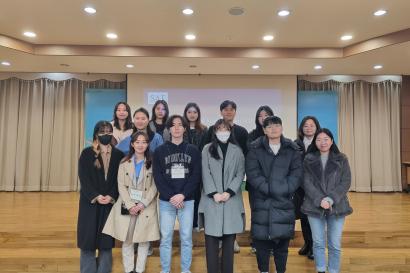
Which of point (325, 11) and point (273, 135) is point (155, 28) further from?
point (273, 135)

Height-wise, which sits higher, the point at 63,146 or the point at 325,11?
the point at 325,11

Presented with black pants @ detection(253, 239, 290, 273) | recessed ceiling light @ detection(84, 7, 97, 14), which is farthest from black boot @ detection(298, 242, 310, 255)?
recessed ceiling light @ detection(84, 7, 97, 14)

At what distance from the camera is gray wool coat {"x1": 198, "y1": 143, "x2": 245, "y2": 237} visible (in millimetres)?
2338

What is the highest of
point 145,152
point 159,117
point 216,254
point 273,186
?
point 159,117

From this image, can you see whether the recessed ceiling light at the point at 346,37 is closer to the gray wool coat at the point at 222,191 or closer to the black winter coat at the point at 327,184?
the black winter coat at the point at 327,184

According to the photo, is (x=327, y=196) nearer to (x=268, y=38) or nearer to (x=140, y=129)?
(x=140, y=129)

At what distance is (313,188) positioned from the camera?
8.09 ft

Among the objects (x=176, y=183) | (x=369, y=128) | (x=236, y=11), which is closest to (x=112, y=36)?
(x=236, y=11)

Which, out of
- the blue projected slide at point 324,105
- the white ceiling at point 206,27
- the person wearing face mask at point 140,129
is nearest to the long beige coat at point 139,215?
the person wearing face mask at point 140,129

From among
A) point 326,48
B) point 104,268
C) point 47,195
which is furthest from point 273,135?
point 47,195

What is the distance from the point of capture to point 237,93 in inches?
264

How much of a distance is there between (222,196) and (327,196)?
857mm

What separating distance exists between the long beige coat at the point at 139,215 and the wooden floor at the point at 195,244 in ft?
2.11

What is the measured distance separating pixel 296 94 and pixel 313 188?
4.59 metres
